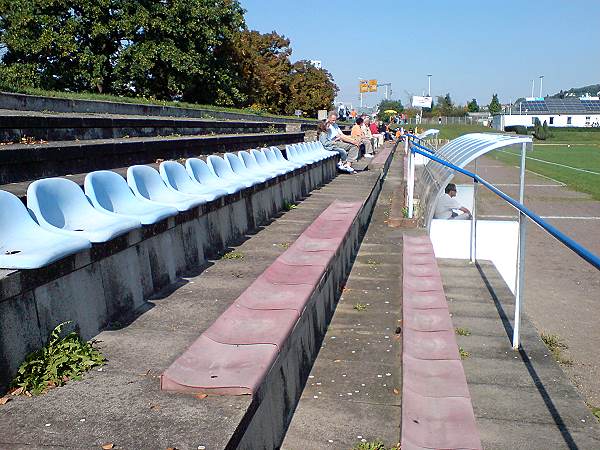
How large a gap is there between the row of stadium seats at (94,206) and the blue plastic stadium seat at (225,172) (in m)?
0.03

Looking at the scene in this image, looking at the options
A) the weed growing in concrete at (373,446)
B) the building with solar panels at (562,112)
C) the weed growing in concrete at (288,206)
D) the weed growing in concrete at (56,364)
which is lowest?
the building with solar panels at (562,112)

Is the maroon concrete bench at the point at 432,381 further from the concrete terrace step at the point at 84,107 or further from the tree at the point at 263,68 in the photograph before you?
the tree at the point at 263,68

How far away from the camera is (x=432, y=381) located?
4426 mm

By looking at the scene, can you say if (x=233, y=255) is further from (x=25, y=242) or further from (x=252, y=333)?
(x=25, y=242)

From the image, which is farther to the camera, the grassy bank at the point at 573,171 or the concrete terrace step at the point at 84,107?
the grassy bank at the point at 573,171

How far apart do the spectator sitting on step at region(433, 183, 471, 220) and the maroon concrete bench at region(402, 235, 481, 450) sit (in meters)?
4.59

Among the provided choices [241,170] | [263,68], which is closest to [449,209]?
[241,170]

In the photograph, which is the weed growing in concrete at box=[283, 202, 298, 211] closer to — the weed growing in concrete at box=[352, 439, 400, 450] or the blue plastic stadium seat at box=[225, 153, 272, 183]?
the blue plastic stadium seat at box=[225, 153, 272, 183]

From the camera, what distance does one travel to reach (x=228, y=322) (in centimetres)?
392

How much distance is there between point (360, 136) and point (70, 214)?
48.1ft

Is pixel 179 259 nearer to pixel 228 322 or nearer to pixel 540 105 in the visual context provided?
pixel 228 322

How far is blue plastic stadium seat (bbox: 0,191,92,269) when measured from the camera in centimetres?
314

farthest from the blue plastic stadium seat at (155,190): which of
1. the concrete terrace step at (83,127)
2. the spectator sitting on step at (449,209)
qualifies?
the spectator sitting on step at (449,209)

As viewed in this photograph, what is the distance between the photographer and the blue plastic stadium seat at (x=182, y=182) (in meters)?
6.27
